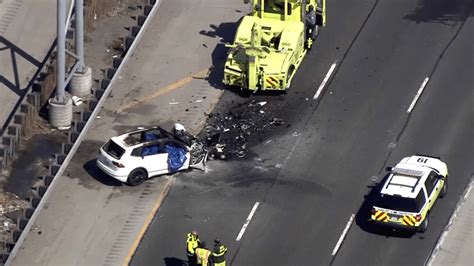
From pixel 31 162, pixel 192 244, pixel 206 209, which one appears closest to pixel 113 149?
pixel 31 162

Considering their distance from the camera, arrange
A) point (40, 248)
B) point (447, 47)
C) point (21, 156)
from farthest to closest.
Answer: point (447, 47)
point (21, 156)
point (40, 248)

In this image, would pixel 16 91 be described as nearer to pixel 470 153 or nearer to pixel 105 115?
pixel 105 115

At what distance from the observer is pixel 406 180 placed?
173ft

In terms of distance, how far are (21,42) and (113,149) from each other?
9.45 meters

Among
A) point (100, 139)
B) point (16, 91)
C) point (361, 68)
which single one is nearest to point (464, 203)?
point (361, 68)

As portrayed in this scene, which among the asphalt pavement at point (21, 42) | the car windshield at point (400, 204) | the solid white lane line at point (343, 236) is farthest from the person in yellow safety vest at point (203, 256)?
the asphalt pavement at point (21, 42)

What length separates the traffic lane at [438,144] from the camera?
51969 millimetres

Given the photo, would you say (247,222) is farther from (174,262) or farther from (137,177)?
(137,177)

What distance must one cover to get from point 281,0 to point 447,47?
6.86m

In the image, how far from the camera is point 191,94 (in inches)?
2360

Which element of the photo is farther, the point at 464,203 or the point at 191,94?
the point at 191,94

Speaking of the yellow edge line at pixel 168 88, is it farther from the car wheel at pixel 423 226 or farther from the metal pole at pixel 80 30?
the car wheel at pixel 423 226

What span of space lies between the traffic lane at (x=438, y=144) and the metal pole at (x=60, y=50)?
12.4m

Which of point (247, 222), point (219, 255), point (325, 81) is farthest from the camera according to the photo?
point (325, 81)
